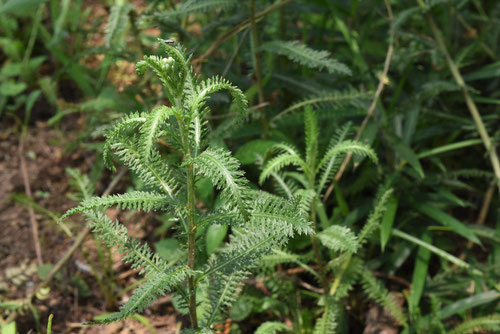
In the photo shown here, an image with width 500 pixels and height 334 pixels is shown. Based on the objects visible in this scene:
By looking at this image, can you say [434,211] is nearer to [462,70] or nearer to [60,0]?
[462,70]

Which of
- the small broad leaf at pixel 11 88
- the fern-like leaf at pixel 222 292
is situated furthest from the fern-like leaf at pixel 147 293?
the small broad leaf at pixel 11 88

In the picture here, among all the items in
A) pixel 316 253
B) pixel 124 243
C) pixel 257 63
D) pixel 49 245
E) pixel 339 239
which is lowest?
pixel 49 245

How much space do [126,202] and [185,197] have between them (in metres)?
0.37

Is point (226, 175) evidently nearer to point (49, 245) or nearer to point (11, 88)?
point (49, 245)

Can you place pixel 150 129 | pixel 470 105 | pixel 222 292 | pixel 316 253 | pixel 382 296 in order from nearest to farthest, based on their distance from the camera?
pixel 150 129
pixel 222 292
pixel 316 253
pixel 382 296
pixel 470 105

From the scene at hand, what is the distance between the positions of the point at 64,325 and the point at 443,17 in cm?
237

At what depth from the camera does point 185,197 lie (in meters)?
1.56

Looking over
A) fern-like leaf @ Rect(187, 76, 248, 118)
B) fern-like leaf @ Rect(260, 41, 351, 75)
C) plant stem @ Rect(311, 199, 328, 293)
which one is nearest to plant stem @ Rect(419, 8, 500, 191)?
fern-like leaf @ Rect(260, 41, 351, 75)

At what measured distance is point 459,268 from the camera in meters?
2.13

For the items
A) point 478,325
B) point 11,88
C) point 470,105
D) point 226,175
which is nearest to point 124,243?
point 226,175

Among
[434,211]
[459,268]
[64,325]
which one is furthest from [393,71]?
[64,325]

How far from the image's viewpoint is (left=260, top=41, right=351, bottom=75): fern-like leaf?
1876 millimetres

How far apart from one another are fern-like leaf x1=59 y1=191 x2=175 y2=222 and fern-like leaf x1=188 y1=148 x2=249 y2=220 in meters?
0.16

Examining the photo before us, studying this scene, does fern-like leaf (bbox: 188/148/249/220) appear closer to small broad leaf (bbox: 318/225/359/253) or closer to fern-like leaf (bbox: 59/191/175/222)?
fern-like leaf (bbox: 59/191/175/222)
